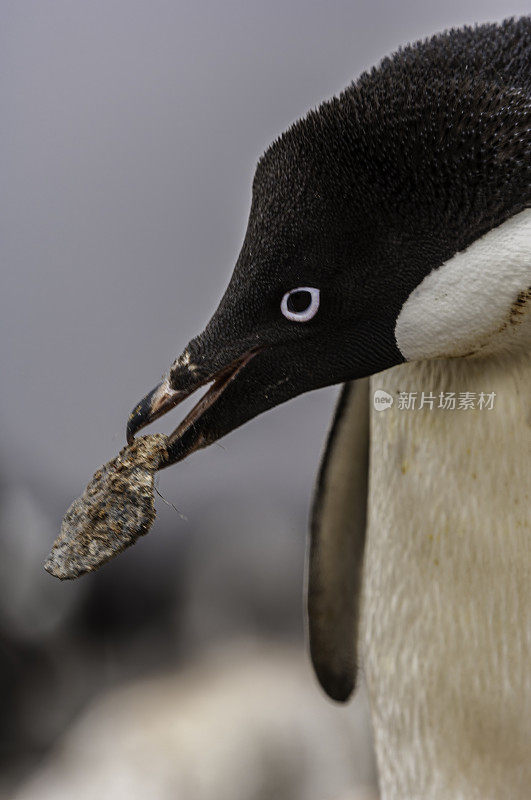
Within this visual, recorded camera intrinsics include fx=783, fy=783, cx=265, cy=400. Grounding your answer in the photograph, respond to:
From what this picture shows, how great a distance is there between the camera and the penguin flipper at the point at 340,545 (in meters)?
0.61

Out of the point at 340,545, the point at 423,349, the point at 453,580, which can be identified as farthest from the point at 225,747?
the point at 423,349

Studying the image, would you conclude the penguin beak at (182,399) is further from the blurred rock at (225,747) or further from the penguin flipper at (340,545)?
the blurred rock at (225,747)

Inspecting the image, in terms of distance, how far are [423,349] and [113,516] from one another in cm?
17

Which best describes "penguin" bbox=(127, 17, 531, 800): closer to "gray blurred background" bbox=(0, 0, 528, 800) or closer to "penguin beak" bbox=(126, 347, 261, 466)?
"penguin beak" bbox=(126, 347, 261, 466)

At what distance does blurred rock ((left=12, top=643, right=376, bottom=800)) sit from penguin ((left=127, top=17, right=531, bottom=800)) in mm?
524

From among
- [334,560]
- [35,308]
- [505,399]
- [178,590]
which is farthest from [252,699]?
[505,399]

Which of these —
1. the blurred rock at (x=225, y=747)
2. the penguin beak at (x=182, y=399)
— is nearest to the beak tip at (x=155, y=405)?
the penguin beak at (x=182, y=399)

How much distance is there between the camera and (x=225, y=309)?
0.39 m

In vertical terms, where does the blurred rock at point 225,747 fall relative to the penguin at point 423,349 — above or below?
below

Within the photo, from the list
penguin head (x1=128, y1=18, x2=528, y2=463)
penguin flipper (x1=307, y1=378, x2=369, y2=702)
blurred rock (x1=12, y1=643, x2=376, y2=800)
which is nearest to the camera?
penguin head (x1=128, y1=18, x2=528, y2=463)

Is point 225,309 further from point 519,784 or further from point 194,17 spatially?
point 194,17

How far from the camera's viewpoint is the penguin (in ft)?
1.13

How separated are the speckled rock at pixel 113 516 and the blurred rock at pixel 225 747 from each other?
0.70 m

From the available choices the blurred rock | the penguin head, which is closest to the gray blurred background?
the blurred rock
